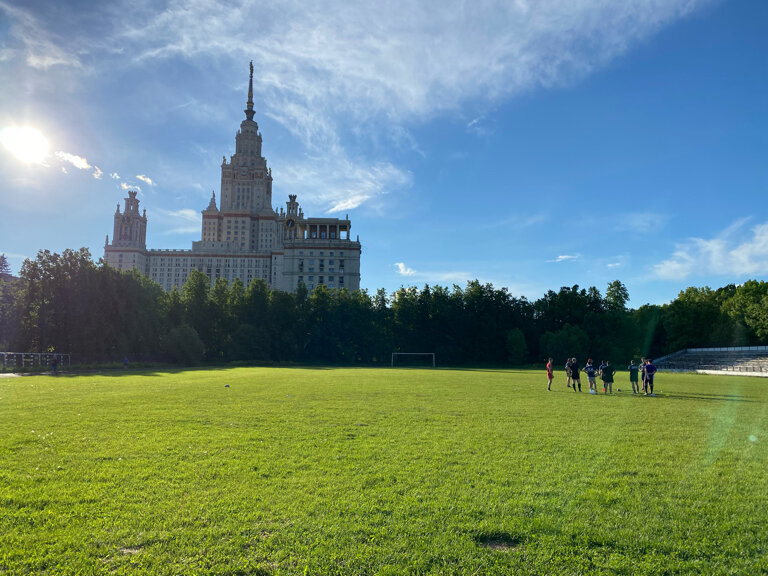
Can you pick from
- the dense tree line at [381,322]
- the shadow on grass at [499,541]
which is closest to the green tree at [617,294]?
the dense tree line at [381,322]

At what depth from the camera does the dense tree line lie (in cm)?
6103

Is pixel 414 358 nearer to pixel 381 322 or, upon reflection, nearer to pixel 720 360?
pixel 381 322

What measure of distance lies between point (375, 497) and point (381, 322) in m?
85.6

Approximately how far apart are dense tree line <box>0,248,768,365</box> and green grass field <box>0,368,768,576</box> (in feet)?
176

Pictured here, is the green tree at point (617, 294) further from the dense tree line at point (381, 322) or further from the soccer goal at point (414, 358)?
the soccer goal at point (414, 358)

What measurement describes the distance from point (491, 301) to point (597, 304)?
23.0m

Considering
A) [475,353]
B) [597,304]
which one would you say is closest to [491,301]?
[475,353]

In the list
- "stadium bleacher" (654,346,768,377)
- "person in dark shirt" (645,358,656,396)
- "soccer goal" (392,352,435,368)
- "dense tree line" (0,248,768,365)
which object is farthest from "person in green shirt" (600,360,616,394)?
"soccer goal" (392,352,435,368)

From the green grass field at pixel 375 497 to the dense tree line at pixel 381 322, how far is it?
176ft

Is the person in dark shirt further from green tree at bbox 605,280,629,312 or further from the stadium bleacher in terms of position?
green tree at bbox 605,280,629,312

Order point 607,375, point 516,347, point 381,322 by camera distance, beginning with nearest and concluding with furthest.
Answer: point 607,375
point 516,347
point 381,322

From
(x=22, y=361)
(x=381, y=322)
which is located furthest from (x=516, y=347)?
(x=22, y=361)

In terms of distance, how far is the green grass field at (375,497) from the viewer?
5.35 metres

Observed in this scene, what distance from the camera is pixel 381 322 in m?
92.7
